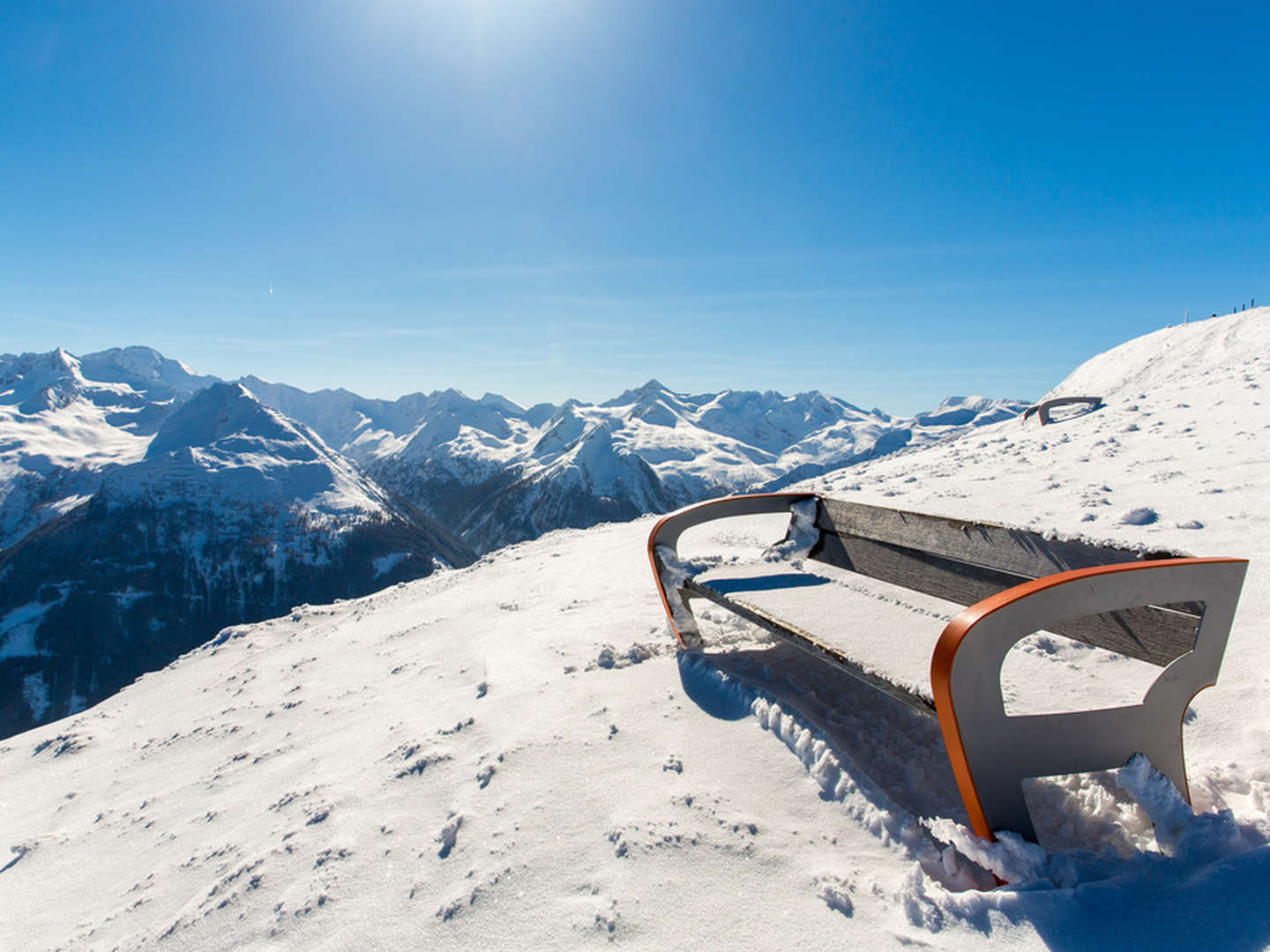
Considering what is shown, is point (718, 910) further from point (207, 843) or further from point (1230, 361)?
point (1230, 361)

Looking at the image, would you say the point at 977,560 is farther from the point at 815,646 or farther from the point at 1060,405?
the point at 1060,405

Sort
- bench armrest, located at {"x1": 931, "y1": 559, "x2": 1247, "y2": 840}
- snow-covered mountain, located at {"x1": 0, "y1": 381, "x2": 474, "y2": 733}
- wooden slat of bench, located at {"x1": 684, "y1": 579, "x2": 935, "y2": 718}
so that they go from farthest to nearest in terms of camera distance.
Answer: snow-covered mountain, located at {"x1": 0, "y1": 381, "x2": 474, "y2": 733} → wooden slat of bench, located at {"x1": 684, "y1": 579, "x2": 935, "y2": 718} → bench armrest, located at {"x1": 931, "y1": 559, "x2": 1247, "y2": 840}

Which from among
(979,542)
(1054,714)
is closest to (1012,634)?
(1054,714)

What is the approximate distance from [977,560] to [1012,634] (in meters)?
2.17

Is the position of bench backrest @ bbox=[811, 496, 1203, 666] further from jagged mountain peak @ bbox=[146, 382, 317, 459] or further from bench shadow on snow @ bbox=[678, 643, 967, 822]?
jagged mountain peak @ bbox=[146, 382, 317, 459]

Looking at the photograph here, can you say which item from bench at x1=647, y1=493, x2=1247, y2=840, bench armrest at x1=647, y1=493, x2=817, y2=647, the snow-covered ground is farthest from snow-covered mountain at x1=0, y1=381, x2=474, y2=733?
bench at x1=647, y1=493, x2=1247, y2=840

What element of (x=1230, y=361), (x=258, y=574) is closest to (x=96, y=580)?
(x=258, y=574)

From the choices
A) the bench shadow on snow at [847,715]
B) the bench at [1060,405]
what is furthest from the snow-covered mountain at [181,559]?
the bench shadow on snow at [847,715]

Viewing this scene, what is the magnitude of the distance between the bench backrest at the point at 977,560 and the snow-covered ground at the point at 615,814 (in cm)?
34

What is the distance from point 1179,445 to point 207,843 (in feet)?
51.3

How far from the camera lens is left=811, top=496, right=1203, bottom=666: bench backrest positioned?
10.3 feet

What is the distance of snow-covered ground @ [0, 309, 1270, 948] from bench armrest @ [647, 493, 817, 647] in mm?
325

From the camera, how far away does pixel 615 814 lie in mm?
3227

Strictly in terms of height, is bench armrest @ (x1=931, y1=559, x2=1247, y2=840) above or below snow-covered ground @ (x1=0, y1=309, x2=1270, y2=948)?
above
